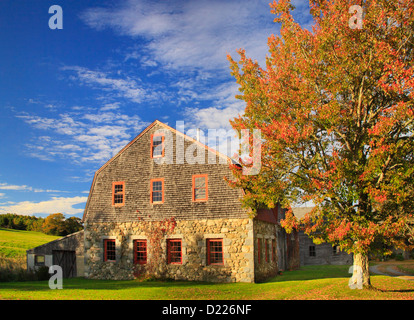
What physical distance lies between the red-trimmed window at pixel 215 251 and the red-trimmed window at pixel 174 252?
1.96 metres

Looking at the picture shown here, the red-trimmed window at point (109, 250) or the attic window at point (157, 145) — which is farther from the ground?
the attic window at point (157, 145)

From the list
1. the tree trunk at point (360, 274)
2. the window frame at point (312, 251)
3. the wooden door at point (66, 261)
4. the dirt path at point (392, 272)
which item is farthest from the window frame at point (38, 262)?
the window frame at point (312, 251)

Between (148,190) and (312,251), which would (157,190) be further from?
(312,251)

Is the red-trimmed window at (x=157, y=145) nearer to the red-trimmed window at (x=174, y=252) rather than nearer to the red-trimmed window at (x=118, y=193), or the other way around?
the red-trimmed window at (x=118, y=193)

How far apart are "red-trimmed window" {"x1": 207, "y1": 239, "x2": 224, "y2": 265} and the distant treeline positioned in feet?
139

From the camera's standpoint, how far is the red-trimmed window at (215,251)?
22.8 m

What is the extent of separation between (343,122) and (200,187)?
9.98 meters

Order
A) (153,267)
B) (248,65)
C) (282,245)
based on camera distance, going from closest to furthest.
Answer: (248,65), (153,267), (282,245)

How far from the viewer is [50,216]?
211 ft

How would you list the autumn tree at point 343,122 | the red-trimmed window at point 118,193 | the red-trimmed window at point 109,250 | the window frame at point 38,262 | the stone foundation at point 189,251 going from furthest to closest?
1. the window frame at point 38,262
2. the red-trimmed window at point 118,193
3. the red-trimmed window at point 109,250
4. the stone foundation at point 189,251
5. the autumn tree at point 343,122
